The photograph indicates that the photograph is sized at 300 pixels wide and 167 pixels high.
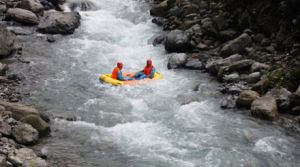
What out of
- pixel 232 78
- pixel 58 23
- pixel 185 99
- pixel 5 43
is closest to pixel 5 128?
pixel 185 99

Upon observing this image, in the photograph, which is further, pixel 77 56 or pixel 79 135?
pixel 77 56

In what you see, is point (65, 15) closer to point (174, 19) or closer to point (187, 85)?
point (174, 19)

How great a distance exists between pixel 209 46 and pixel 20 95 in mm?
7542

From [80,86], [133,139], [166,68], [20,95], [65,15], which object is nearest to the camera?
[133,139]

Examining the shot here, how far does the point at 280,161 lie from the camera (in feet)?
20.7

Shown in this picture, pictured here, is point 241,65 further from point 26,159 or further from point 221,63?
point 26,159

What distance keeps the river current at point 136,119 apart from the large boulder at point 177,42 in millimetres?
480

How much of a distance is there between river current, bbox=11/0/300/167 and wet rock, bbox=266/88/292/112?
80cm

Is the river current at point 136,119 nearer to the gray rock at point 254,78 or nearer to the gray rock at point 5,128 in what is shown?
A: the gray rock at point 5,128

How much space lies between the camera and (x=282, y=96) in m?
8.23

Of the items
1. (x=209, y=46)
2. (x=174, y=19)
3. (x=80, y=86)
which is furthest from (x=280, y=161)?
(x=174, y=19)

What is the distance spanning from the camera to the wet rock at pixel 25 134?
5.95 meters

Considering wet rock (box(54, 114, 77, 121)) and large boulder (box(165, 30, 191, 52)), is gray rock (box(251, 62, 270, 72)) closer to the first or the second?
large boulder (box(165, 30, 191, 52))

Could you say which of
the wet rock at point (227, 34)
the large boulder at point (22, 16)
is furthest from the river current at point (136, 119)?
the wet rock at point (227, 34)
